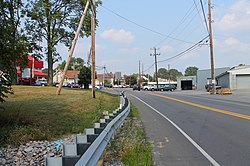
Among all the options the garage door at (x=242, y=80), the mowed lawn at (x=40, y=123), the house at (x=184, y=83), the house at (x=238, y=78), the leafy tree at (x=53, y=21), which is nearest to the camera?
the mowed lawn at (x=40, y=123)

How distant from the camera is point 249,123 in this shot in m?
12.8

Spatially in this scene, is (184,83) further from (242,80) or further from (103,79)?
(103,79)

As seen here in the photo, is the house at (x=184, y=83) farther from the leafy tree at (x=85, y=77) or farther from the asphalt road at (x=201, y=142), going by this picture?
the asphalt road at (x=201, y=142)

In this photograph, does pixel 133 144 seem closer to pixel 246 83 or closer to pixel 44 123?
pixel 44 123

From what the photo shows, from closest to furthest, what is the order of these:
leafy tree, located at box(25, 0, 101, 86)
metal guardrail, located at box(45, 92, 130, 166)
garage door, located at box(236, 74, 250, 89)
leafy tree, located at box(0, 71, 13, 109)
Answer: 1. metal guardrail, located at box(45, 92, 130, 166)
2. leafy tree, located at box(0, 71, 13, 109)
3. leafy tree, located at box(25, 0, 101, 86)
4. garage door, located at box(236, 74, 250, 89)

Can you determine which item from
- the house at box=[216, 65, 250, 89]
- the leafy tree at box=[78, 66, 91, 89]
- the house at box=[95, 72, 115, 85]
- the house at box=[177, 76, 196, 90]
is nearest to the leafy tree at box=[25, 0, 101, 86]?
the leafy tree at box=[78, 66, 91, 89]

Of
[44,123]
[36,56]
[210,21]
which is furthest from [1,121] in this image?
[210,21]

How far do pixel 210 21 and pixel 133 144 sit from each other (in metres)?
39.3

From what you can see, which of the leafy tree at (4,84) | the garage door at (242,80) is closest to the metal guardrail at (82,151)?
the leafy tree at (4,84)

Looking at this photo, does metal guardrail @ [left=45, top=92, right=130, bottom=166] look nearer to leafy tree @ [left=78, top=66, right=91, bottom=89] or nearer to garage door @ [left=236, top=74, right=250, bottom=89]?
leafy tree @ [left=78, top=66, right=91, bottom=89]

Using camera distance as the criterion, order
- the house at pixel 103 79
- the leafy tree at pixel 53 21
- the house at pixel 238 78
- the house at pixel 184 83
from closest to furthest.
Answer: the leafy tree at pixel 53 21 < the house at pixel 238 78 < the house at pixel 184 83 < the house at pixel 103 79

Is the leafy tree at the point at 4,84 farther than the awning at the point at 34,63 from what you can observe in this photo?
No

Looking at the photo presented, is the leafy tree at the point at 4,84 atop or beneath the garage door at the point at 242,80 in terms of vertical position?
beneath

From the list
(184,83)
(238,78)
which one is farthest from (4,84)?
(184,83)
